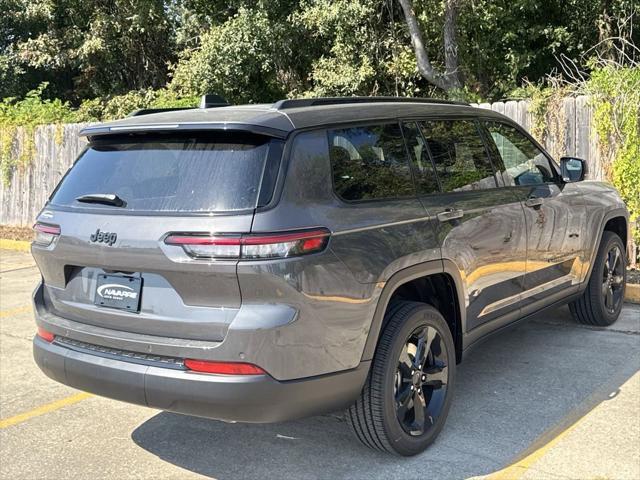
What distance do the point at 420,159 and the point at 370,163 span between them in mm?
487

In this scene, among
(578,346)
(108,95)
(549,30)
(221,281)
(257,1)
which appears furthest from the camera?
(108,95)

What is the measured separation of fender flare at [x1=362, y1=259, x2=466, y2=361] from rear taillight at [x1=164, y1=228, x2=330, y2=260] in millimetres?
504

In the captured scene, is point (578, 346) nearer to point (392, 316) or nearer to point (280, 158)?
point (392, 316)

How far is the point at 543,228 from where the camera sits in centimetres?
473

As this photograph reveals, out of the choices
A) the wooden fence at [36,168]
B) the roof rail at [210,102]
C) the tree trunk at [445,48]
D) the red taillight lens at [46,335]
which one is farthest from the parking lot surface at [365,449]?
the tree trunk at [445,48]

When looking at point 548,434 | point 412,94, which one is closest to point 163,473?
point 548,434

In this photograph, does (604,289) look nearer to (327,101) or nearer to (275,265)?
(327,101)

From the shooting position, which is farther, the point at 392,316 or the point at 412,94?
the point at 412,94

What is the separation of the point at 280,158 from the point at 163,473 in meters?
1.77

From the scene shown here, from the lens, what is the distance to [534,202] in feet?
15.3

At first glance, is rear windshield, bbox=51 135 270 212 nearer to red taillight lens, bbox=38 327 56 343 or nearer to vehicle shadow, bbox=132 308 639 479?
red taillight lens, bbox=38 327 56 343

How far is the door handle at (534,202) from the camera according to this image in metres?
4.61

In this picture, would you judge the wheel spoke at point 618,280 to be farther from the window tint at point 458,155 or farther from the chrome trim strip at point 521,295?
the window tint at point 458,155

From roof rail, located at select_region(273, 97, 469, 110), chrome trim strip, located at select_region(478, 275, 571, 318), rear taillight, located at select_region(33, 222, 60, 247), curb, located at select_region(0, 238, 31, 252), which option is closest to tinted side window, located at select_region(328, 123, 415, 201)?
roof rail, located at select_region(273, 97, 469, 110)
